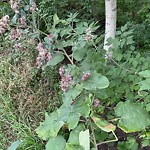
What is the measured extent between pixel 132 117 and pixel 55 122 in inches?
15.2

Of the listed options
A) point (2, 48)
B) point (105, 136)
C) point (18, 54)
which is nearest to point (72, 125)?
point (105, 136)

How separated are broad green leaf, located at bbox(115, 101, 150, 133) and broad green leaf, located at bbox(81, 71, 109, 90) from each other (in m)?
0.18

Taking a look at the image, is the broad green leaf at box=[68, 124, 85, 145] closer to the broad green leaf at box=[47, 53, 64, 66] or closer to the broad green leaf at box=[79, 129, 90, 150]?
the broad green leaf at box=[79, 129, 90, 150]

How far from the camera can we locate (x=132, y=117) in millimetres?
1496

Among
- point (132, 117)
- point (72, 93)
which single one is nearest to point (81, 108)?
point (72, 93)

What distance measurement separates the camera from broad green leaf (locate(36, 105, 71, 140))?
4.99 ft

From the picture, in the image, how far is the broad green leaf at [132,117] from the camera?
149cm

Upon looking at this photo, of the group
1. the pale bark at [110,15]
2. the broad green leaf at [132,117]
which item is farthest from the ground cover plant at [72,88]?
the pale bark at [110,15]

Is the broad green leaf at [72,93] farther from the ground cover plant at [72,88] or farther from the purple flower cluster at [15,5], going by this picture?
the purple flower cluster at [15,5]

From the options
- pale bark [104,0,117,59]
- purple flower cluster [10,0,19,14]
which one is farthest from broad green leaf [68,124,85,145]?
pale bark [104,0,117,59]

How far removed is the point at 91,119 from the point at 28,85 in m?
1.09

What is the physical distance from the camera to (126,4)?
132 inches

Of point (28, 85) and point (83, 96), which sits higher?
point (83, 96)

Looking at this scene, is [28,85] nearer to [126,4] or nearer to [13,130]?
[13,130]
